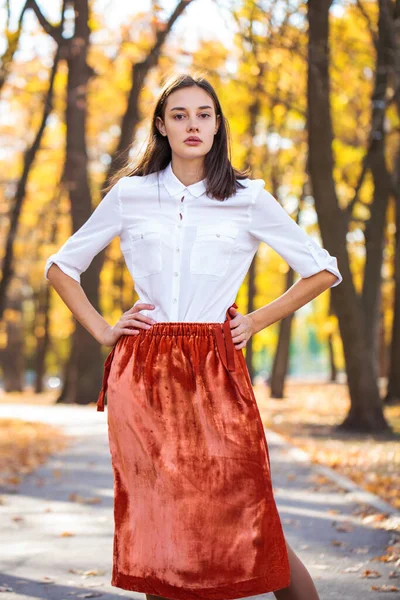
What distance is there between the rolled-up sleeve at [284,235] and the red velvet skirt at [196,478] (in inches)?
17.1

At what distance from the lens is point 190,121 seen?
3.96m

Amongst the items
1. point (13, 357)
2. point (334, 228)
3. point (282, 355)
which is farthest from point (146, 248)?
point (13, 357)

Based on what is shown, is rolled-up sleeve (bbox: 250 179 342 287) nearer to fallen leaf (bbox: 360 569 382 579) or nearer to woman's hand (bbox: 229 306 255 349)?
woman's hand (bbox: 229 306 255 349)

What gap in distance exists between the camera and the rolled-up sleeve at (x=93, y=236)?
399 centimetres

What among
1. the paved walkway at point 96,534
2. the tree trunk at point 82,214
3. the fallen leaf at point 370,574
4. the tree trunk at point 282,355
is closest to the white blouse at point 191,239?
the paved walkway at point 96,534

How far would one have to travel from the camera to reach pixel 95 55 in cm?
2391

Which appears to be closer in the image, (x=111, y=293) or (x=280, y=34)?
(x=280, y=34)

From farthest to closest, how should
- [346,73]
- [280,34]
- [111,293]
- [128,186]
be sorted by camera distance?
[111,293]
[346,73]
[280,34]
[128,186]

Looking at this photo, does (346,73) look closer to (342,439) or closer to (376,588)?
(342,439)

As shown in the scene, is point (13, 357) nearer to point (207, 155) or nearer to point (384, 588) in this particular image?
point (384, 588)

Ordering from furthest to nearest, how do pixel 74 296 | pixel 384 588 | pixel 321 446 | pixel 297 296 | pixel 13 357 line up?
pixel 13 357, pixel 321 446, pixel 384 588, pixel 74 296, pixel 297 296

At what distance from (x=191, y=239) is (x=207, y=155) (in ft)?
1.28

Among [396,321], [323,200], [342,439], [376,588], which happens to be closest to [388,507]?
[376,588]

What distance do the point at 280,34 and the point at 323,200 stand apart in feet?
9.29
